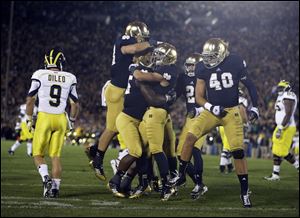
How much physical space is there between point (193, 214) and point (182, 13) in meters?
40.5

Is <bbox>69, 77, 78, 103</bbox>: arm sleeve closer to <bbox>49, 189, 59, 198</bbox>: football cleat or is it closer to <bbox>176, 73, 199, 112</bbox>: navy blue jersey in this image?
<bbox>49, 189, 59, 198</bbox>: football cleat

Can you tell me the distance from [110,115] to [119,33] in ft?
118

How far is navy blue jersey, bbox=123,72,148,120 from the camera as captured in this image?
937 centimetres

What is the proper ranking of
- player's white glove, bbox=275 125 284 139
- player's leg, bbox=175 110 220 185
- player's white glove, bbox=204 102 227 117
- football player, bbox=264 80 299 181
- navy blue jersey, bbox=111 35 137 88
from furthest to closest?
1. player's white glove, bbox=275 125 284 139
2. football player, bbox=264 80 299 181
3. navy blue jersey, bbox=111 35 137 88
4. player's leg, bbox=175 110 220 185
5. player's white glove, bbox=204 102 227 117

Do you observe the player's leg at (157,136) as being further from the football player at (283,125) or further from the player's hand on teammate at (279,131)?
the player's hand on teammate at (279,131)

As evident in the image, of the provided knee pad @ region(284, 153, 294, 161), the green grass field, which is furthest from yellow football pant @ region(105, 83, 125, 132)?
knee pad @ region(284, 153, 294, 161)

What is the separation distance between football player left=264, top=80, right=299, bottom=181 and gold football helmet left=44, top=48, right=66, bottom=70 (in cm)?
580

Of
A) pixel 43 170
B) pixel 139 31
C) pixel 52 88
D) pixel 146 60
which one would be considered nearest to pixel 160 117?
pixel 146 60

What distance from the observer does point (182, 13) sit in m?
48.0

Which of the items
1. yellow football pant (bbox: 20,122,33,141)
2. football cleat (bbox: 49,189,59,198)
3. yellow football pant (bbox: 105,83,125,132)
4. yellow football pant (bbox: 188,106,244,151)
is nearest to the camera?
yellow football pant (bbox: 188,106,244,151)

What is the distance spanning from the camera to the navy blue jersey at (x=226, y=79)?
29.2 ft

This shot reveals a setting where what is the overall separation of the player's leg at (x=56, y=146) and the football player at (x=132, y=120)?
757 millimetres

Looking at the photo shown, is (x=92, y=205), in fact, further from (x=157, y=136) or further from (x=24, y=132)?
(x=24, y=132)

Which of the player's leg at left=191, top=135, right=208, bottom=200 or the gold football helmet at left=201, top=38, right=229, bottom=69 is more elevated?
the gold football helmet at left=201, top=38, right=229, bottom=69
